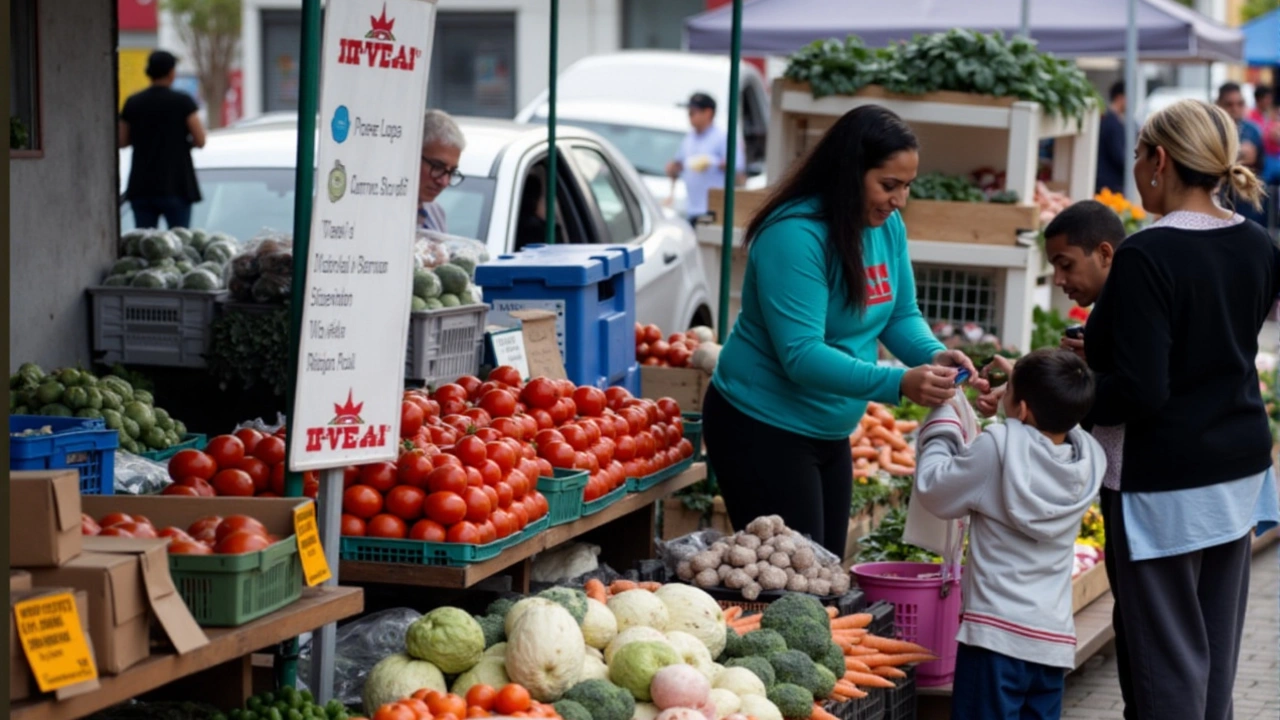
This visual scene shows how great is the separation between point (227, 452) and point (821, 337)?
5.31ft

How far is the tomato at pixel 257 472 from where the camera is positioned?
4.20 metres

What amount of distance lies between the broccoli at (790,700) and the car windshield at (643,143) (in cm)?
1087

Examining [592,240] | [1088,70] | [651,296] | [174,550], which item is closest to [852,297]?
[174,550]

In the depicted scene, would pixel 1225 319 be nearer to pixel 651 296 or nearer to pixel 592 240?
pixel 592 240

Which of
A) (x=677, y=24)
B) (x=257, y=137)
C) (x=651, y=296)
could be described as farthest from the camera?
(x=677, y=24)

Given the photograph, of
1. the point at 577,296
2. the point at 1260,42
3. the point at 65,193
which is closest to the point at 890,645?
the point at 577,296

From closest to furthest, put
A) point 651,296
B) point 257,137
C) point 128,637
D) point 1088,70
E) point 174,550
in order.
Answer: point 128,637 < point 174,550 < point 257,137 < point 651,296 < point 1088,70

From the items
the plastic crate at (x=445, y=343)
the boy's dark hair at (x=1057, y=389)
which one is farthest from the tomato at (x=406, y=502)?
the boy's dark hair at (x=1057, y=389)

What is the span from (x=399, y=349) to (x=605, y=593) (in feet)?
3.75

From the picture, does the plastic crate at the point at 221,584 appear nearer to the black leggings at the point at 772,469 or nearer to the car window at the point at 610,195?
the black leggings at the point at 772,469

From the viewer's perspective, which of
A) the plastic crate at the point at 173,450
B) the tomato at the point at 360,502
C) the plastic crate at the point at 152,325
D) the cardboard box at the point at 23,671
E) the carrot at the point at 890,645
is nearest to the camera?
the cardboard box at the point at 23,671

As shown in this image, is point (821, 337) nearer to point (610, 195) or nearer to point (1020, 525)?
point (1020, 525)

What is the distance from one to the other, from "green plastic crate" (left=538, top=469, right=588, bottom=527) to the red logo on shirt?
0.98m

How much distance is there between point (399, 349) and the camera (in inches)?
146
